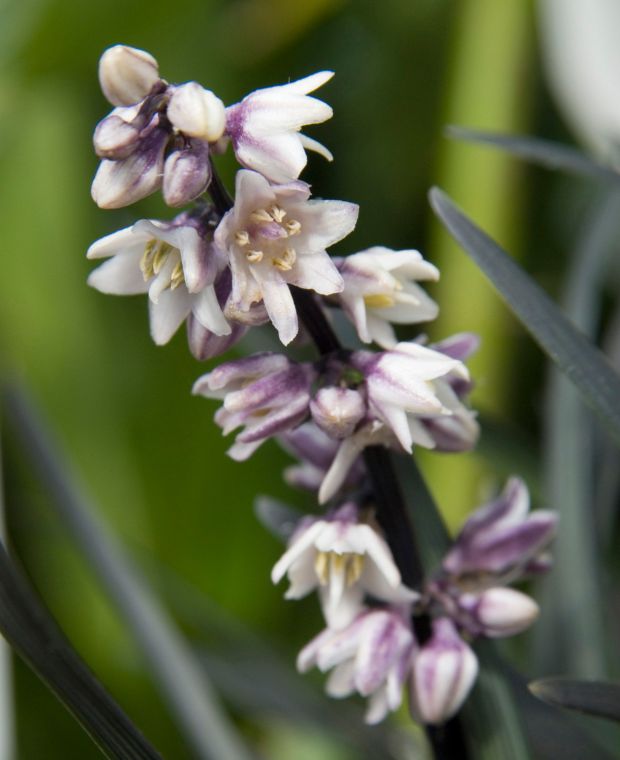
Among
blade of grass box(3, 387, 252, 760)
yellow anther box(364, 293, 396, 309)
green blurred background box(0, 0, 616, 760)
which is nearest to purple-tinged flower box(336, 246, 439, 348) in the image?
yellow anther box(364, 293, 396, 309)

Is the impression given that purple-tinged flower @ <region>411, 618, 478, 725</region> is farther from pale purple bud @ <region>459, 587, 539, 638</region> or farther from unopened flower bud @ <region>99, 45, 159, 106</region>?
unopened flower bud @ <region>99, 45, 159, 106</region>

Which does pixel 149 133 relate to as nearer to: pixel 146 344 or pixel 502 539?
pixel 502 539

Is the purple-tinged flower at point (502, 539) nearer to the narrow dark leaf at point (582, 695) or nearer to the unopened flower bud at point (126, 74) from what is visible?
the narrow dark leaf at point (582, 695)

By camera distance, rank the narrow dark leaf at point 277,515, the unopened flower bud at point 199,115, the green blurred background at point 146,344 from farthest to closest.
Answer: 1. the green blurred background at point 146,344
2. the narrow dark leaf at point 277,515
3. the unopened flower bud at point 199,115

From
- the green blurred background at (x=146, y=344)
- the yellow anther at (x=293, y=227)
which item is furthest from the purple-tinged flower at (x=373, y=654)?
the green blurred background at (x=146, y=344)

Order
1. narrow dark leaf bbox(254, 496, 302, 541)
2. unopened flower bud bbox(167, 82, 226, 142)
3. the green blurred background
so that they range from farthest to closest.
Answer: the green blurred background, narrow dark leaf bbox(254, 496, 302, 541), unopened flower bud bbox(167, 82, 226, 142)

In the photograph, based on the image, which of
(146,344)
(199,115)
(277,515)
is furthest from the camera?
(146,344)

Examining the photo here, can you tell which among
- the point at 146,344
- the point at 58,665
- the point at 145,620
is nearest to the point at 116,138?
the point at 58,665
